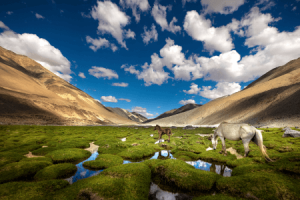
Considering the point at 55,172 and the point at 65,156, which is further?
the point at 65,156

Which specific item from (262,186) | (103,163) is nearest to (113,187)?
(103,163)

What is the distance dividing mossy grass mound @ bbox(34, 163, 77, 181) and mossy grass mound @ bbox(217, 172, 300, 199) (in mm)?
11426

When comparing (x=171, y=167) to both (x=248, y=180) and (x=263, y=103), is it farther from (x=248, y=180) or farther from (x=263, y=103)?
(x=263, y=103)

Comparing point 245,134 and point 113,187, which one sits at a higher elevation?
point 245,134

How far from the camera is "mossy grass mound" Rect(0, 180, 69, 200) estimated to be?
6.07 meters

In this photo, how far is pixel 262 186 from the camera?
682 cm

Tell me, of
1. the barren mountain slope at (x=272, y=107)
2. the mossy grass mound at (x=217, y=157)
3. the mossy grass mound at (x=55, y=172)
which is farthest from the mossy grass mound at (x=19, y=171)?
the barren mountain slope at (x=272, y=107)

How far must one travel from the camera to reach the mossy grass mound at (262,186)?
631cm

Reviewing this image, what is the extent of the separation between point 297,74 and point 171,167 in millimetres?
167185

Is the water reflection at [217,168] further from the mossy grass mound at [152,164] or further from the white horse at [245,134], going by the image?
the mossy grass mound at [152,164]

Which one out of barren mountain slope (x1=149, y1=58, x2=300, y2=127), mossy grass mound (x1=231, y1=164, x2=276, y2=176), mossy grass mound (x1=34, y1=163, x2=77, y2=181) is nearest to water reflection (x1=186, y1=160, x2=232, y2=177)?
mossy grass mound (x1=231, y1=164, x2=276, y2=176)

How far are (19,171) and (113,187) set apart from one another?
8155mm

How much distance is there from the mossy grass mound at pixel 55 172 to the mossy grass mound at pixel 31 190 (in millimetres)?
2043

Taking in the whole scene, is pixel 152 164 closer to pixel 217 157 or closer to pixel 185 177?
pixel 185 177
